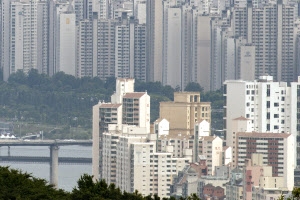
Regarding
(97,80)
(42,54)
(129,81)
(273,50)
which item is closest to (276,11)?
(273,50)

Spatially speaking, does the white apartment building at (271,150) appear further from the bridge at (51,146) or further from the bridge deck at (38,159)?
the bridge deck at (38,159)

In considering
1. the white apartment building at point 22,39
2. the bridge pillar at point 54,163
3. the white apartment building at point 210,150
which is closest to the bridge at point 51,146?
the bridge pillar at point 54,163

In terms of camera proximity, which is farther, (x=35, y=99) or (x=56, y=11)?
(x=56, y=11)

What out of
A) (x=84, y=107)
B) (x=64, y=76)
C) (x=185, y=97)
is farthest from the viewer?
(x=64, y=76)

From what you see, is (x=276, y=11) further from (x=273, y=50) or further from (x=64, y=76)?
(x=64, y=76)

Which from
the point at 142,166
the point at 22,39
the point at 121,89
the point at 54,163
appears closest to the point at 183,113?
the point at 121,89

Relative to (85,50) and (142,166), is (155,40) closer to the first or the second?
(85,50)
